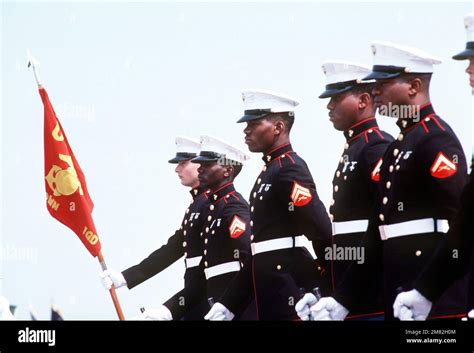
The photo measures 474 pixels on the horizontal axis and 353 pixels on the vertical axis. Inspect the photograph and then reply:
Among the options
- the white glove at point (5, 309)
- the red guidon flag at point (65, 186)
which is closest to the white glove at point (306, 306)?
the red guidon flag at point (65, 186)

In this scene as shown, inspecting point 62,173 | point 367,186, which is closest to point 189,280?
point 62,173

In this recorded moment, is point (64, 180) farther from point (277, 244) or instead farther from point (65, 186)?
point (277, 244)

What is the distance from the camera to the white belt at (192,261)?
7.82m

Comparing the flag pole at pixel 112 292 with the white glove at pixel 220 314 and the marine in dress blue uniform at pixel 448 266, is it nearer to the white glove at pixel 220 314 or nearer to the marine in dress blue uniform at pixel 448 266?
the white glove at pixel 220 314

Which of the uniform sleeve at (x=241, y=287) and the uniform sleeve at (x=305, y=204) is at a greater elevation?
the uniform sleeve at (x=305, y=204)

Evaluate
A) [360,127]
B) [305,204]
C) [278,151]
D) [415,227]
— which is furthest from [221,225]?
[415,227]

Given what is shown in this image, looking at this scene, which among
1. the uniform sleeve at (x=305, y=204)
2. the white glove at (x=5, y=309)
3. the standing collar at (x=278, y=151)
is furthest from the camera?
the white glove at (x=5, y=309)

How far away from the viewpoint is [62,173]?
761cm

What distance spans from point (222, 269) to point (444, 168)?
211 cm

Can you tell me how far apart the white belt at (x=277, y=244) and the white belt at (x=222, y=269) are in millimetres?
339

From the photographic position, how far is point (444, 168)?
6035 mm

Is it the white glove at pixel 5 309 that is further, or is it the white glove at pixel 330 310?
the white glove at pixel 5 309

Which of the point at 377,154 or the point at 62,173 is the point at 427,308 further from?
the point at 62,173

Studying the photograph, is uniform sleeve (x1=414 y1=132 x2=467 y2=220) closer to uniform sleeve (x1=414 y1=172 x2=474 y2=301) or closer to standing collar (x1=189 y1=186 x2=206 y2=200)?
uniform sleeve (x1=414 y1=172 x2=474 y2=301)
